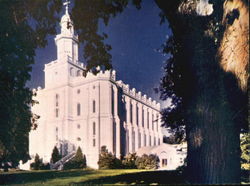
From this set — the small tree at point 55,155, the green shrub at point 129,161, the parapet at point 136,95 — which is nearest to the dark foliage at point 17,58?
the small tree at point 55,155

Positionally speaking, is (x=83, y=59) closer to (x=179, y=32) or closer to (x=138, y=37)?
(x=138, y=37)

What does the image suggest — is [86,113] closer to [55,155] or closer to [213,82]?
[55,155]

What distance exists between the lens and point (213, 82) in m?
2.94

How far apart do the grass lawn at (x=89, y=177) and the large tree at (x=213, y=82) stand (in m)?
0.71

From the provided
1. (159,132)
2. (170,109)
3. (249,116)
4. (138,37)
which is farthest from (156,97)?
(249,116)

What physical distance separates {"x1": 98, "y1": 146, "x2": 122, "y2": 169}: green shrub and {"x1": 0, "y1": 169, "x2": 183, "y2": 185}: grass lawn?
103 millimetres

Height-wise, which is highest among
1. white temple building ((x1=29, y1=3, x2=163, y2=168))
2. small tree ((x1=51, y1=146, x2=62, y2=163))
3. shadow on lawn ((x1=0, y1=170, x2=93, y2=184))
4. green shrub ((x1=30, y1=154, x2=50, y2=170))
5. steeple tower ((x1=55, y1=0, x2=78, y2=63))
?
steeple tower ((x1=55, y1=0, x2=78, y2=63))

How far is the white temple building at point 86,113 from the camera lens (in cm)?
441

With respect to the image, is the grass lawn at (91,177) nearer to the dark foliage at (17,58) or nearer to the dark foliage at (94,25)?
the dark foliage at (17,58)

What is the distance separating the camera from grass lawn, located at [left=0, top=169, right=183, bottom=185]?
3.67m

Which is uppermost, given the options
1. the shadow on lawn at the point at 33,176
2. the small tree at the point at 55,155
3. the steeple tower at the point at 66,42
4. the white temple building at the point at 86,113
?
the steeple tower at the point at 66,42

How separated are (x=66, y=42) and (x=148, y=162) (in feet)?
7.52

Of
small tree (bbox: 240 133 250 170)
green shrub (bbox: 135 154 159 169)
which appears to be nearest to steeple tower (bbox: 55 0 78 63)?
green shrub (bbox: 135 154 159 169)

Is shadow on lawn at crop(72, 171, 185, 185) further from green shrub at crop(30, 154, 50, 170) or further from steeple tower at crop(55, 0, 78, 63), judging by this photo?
steeple tower at crop(55, 0, 78, 63)
